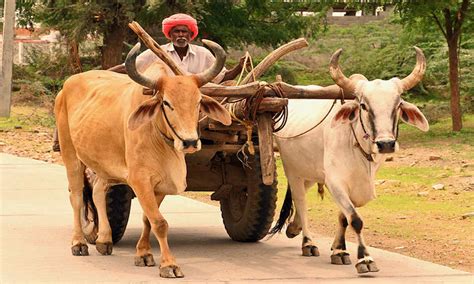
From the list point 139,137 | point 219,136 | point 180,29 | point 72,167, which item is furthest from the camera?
point 72,167

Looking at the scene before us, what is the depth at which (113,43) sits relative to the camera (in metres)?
24.8

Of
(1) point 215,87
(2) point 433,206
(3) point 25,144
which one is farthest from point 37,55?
(1) point 215,87

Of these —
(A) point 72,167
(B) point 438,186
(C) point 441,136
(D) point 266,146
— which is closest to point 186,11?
(C) point 441,136

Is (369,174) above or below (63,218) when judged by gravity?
above

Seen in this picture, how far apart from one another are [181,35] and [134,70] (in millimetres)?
1395

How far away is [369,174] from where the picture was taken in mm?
9258

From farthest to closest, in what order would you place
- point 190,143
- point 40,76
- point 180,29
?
1. point 40,76
2. point 180,29
3. point 190,143

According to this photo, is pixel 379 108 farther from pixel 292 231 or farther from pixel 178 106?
pixel 292 231

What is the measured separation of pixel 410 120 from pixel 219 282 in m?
1.98

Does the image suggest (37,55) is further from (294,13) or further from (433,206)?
(433,206)

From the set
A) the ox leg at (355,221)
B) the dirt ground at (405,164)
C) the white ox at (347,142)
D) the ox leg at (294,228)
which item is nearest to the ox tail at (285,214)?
the ox leg at (294,228)

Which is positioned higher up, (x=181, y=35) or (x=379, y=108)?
(x=181, y=35)

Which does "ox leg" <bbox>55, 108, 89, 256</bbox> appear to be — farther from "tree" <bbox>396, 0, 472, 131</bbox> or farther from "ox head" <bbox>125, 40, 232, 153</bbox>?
"tree" <bbox>396, 0, 472, 131</bbox>

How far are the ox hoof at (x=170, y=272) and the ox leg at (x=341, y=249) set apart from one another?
4.62ft
